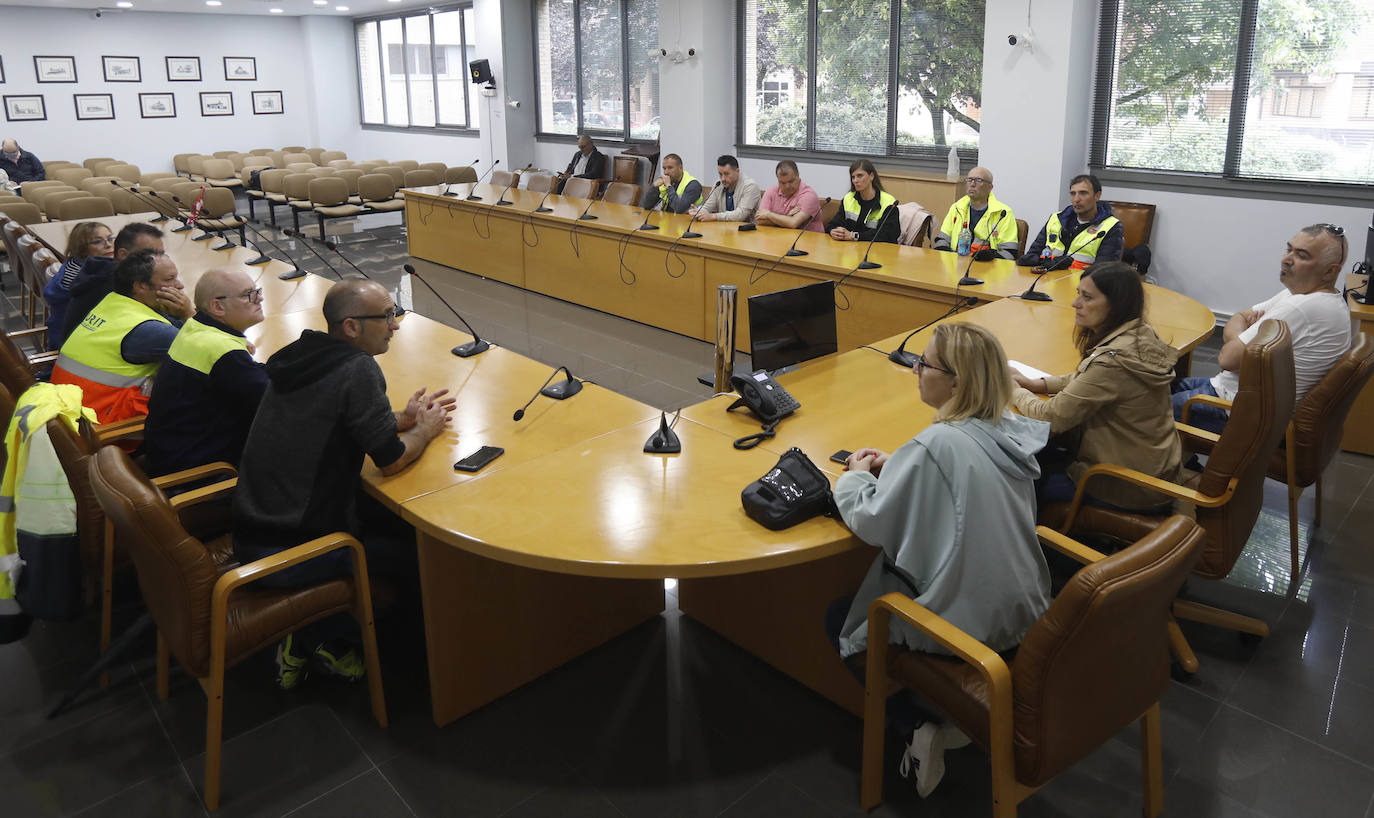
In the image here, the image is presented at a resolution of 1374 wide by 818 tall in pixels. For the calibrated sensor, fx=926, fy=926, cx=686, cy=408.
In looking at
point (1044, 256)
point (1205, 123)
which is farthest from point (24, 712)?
point (1205, 123)

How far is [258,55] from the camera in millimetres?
15211

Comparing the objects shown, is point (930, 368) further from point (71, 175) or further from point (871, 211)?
point (71, 175)

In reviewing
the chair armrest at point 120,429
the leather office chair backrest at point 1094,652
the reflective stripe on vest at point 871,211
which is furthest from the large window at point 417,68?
the leather office chair backrest at point 1094,652

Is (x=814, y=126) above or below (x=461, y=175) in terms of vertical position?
above

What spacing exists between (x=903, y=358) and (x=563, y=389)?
1.20m

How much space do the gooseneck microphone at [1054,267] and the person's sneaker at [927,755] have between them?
8.31 ft

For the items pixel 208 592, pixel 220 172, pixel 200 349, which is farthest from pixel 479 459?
pixel 220 172

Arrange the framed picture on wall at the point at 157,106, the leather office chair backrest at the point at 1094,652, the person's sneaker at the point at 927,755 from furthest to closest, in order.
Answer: the framed picture on wall at the point at 157,106 → the person's sneaker at the point at 927,755 → the leather office chair backrest at the point at 1094,652

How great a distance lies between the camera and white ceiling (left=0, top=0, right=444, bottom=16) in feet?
42.3

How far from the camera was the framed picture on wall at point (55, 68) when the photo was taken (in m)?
13.2

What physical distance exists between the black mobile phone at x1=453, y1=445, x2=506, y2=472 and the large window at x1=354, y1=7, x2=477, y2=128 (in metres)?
11.8

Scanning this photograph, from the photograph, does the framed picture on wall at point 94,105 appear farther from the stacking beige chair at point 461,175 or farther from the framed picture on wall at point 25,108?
the stacking beige chair at point 461,175

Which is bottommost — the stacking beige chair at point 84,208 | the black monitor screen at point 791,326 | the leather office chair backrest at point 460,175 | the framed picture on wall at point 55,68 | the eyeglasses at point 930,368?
the black monitor screen at point 791,326

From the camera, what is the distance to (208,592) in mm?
2045
